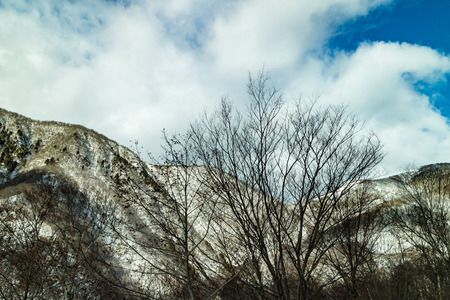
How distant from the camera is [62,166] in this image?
48.8m

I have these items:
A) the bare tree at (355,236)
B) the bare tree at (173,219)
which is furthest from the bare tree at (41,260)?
the bare tree at (355,236)

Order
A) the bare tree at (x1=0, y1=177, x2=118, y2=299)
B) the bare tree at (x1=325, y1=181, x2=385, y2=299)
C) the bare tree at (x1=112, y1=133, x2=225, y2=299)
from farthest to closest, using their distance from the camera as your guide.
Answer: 1. the bare tree at (x1=0, y1=177, x2=118, y2=299)
2. the bare tree at (x1=325, y1=181, x2=385, y2=299)
3. the bare tree at (x1=112, y1=133, x2=225, y2=299)

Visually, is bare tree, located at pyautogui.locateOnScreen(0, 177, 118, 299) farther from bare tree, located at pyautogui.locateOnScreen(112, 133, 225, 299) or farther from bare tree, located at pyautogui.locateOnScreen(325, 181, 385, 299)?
bare tree, located at pyautogui.locateOnScreen(325, 181, 385, 299)

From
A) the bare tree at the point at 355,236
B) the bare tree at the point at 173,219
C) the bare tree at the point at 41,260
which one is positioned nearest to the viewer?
the bare tree at the point at 173,219

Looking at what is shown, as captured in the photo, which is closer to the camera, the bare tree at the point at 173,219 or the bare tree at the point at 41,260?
the bare tree at the point at 173,219

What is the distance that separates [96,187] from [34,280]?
1358 inches

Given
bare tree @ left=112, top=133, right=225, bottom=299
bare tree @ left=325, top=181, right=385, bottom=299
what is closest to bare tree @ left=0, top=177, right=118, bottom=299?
bare tree @ left=112, top=133, right=225, bottom=299

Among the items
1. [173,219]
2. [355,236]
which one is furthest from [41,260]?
[355,236]

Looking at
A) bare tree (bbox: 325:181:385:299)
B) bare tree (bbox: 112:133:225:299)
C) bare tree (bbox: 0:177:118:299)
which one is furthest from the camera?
bare tree (bbox: 0:177:118:299)

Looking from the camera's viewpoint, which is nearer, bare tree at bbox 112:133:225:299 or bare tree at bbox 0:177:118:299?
bare tree at bbox 112:133:225:299

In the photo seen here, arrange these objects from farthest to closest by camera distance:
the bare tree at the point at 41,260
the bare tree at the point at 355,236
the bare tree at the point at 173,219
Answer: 1. the bare tree at the point at 41,260
2. the bare tree at the point at 355,236
3. the bare tree at the point at 173,219

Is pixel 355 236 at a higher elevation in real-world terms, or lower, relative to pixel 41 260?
higher

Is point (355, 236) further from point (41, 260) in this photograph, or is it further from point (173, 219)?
point (41, 260)

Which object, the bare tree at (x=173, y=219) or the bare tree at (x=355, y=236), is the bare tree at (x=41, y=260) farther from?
the bare tree at (x=355, y=236)
